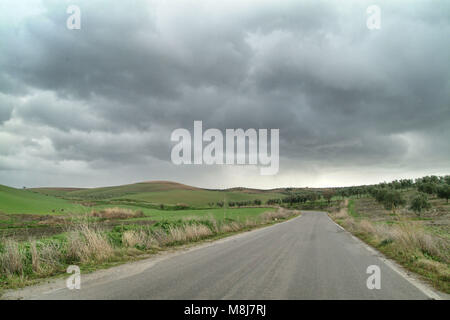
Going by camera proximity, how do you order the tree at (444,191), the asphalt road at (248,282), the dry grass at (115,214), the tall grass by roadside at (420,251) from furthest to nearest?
the tree at (444,191) → the dry grass at (115,214) → the tall grass by roadside at (420,251) → the asphalt road at (248,282)

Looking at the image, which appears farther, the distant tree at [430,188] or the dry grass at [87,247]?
the distant tree at [430,188]

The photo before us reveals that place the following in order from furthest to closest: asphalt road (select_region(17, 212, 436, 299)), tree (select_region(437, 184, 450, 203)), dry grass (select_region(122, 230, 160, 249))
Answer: tree (select_region(437, 184, 450, 203))
dry grass (select_region(122, 230, 160, 249))
asphalt road (select_region(17, 212, 436, 299))

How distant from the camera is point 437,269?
25.8ft

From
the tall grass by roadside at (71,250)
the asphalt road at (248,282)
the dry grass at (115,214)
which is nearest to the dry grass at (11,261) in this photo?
the tall grass by roadside at (71,250)

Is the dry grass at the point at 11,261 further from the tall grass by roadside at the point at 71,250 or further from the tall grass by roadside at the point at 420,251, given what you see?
the tall grass by roadside at the point at 420,251

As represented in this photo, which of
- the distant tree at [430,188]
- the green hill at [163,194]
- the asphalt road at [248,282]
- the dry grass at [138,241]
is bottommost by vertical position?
the green hill at [163,194]

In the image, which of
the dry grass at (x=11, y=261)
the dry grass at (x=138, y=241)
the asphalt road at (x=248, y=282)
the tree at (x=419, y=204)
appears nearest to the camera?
the asphalt road at (x=248, y=282)

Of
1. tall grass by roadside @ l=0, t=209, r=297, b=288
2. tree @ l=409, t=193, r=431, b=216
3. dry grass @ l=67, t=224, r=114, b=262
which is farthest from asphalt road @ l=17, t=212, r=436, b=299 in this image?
tree @ l=409, t=193, r=431, b=216

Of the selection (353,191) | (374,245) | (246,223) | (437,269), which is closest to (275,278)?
(437,269)

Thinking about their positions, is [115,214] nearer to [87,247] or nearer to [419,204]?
[87,247]

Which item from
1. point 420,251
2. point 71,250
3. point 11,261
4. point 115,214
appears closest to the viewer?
point 11,261

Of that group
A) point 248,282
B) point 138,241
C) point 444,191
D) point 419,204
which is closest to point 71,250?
point 138,241

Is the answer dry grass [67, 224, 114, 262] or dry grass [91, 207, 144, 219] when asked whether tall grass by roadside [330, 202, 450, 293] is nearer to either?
dry grass [67, 224, 114, 262]
